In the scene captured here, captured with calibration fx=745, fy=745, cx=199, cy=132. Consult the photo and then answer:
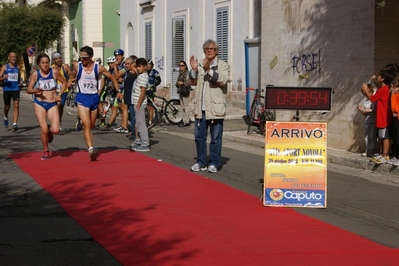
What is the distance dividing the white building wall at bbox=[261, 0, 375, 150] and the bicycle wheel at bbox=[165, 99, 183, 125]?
14.2ft

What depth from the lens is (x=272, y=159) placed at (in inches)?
381

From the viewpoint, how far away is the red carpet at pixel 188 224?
7078 millimetres

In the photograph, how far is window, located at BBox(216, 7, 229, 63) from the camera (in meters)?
25.5

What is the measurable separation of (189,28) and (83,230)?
2123cm

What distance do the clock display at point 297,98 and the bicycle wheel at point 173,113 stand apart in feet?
37.7

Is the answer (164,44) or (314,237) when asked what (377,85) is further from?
(164,44)

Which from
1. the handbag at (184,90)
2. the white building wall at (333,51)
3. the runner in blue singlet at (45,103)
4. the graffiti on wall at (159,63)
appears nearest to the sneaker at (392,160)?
the white building wall at (333,51)

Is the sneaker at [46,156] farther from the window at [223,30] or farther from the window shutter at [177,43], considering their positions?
the window shutter at [177,43]

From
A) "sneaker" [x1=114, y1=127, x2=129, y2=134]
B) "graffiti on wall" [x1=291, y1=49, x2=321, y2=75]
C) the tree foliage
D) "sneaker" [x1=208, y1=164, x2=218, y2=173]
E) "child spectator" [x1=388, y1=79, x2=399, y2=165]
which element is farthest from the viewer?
the tree foliage

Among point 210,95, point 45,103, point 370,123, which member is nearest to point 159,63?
point 45,103

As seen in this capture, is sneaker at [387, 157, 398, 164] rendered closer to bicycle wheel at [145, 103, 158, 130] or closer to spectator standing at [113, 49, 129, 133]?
spectator standing at [113, 49, 129, 133]

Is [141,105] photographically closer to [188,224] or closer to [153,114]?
[153,114]

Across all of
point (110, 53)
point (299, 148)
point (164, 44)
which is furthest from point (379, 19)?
point (110, 53)

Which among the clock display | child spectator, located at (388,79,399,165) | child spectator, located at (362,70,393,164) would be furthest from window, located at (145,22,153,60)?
the clock display
